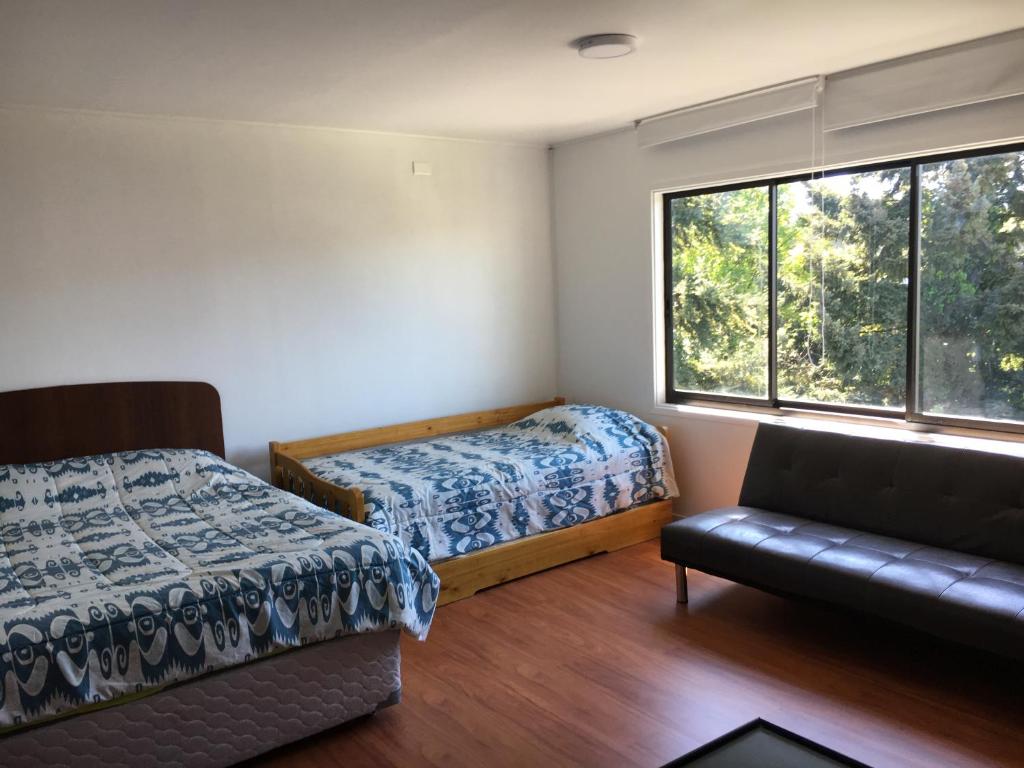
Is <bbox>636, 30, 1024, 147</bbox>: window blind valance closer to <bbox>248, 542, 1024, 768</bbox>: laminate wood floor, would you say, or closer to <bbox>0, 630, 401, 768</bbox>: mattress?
<bbox>248, 542, 1024, 768</bbox>: laminate wood floor

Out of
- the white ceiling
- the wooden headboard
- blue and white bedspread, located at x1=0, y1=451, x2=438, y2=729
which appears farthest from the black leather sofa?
the wooden headboard

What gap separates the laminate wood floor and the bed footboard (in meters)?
0.63

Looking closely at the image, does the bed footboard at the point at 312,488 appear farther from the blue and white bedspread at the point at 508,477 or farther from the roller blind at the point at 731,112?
the roller blind at the point at 731,112

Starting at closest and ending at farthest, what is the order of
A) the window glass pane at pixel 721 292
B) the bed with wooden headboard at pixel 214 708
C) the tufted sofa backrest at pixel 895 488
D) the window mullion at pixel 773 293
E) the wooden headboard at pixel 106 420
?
the bed with wooden headboard at pixel 214 708
the tufted sofa backrest at pixel 895 488
the wooden headboard at pixel 106 420
the window mullion at pixel 773 293
the window glass pane at pixel 721 292

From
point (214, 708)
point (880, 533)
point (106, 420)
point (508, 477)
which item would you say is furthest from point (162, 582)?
point (880, 533)

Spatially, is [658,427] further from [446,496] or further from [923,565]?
[923,565]

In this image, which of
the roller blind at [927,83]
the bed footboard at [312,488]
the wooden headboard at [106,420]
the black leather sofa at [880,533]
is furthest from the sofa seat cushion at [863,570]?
the wooden headboard at [106,420]

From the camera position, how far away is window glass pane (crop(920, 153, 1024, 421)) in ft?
11.2

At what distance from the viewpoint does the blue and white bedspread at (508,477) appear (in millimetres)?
3738

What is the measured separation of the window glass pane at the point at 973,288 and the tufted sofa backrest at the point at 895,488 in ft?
1.47

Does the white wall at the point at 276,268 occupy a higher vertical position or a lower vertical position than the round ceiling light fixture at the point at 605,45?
lower

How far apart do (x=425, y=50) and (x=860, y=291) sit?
2.29 meters

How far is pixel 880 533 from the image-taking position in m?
3.35

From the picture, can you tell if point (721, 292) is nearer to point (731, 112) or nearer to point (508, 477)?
point (731, 112)
